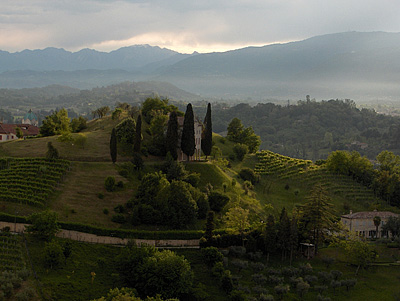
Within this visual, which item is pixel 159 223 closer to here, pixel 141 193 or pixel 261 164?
pixel 141 193

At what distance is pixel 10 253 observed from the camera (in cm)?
4512

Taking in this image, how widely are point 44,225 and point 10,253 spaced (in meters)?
4.90

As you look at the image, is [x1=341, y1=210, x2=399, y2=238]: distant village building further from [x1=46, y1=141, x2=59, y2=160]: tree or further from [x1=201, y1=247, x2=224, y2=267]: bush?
[x1=46, y1=141, x2=59, y2=160]: tree

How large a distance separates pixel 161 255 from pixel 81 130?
59.7m

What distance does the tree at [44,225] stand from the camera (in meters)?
48.9

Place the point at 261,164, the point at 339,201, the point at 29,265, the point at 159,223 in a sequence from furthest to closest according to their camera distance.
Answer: the point at 261,164
the point at 339,201
the point at 159,223
the point at 29,265

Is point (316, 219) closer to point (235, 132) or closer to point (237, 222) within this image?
point (237, 222)

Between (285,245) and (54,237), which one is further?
(285,245)

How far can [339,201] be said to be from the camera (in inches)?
3263

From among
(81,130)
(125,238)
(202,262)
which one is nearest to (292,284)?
(202,262)

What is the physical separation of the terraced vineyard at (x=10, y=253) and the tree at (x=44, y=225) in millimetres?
1961

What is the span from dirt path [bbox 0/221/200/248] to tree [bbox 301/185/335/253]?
16373 millimetres

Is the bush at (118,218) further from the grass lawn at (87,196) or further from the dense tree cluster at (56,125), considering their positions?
the dense tree cluster at (56,125)

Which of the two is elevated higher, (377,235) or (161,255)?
(161,255)
